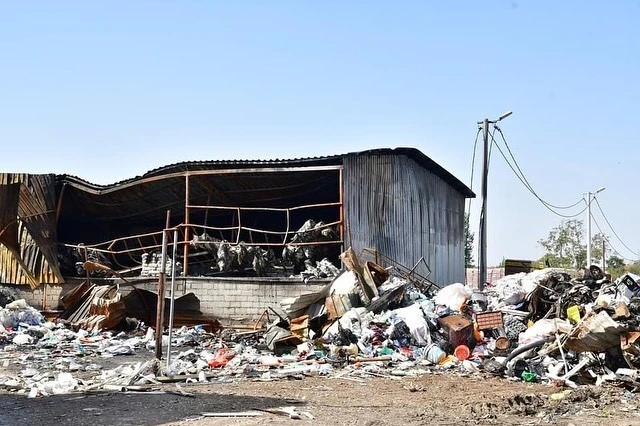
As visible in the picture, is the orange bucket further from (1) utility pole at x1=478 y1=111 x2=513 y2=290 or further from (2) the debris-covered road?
(1) utility pole at x1=478 y1=111 x2=513 y2=290

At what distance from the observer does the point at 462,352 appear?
11.8 m

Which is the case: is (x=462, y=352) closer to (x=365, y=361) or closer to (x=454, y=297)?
(x=365, y=361)

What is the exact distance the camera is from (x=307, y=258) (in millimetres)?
16906

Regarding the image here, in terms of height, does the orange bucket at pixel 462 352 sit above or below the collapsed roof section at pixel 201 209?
below

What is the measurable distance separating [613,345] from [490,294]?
209 inches

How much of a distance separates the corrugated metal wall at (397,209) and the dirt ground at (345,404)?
7.46 metres

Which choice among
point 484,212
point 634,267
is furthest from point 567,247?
point 484,212

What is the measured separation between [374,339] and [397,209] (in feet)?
18.9

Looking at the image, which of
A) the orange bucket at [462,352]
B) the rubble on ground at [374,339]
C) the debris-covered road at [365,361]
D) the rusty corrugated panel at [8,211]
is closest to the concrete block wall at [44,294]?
the rusty corrugated panel at [8,211]

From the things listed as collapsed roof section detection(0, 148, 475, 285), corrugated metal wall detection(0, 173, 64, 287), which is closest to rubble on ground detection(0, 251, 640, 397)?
collapsed roof section detection(0, 148, 475, 285)

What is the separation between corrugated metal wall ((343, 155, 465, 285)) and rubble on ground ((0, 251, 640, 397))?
1263 millimetres

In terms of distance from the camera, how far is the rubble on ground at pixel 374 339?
9578mm

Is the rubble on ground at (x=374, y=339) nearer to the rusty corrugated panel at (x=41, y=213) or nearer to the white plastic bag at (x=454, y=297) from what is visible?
the white plastic bag at (x=454, y=297)

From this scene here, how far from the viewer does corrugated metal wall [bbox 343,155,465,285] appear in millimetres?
16750
